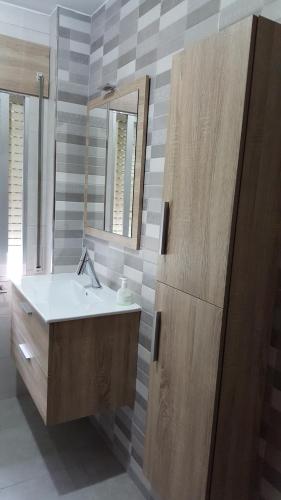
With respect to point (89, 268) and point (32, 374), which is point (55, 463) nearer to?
point (32, 374)

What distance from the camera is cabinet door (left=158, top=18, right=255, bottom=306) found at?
1.07m

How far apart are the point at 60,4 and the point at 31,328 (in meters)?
1.89

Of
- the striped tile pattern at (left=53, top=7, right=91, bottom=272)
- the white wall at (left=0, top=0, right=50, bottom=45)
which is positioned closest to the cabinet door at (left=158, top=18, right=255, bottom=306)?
the striped tile pattern at (left=53, top=7, right=91, bottom=272)

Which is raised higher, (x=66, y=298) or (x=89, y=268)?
(x=89, y=268)

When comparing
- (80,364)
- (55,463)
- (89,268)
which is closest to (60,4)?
(89,268)

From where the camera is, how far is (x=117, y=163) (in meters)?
2.08

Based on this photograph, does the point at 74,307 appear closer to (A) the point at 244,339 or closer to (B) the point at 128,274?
(B) the point at 128,274

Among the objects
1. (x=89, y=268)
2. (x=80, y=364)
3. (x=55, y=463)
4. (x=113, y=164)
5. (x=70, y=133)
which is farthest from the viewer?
(x=70, y=133)

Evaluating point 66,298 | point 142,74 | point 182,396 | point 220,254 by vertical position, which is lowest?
point 182,396

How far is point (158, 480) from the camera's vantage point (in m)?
1.49

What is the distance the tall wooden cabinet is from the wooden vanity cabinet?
0.45 metres

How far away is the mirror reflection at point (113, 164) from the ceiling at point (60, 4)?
0.59m

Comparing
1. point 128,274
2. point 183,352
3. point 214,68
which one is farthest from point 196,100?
point 128,274

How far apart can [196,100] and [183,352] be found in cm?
→ 87
